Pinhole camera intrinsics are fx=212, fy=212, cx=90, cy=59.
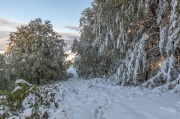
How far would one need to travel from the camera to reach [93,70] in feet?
61.3

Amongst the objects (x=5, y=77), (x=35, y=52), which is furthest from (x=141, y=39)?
(x=5, y=77)

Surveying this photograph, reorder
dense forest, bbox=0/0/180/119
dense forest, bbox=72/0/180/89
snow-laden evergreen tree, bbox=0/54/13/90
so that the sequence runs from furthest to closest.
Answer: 1. snow-laden evergreen tree, bbox=0/54/13/90
2. dense forest, bbox=72/0/180/89
3. dense forest, bbox=0/0/180/119

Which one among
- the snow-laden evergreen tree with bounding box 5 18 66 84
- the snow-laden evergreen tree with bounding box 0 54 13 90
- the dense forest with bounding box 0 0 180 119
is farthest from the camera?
the snow-laden evergreen tree with bounding box 5 18 66 84

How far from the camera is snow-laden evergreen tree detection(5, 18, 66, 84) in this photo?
1667 cm

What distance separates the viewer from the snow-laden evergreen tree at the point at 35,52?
16672 millimetres

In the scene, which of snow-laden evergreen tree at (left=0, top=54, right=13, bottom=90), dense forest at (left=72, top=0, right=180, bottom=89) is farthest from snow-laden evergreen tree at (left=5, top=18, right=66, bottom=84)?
dense forest at (left=72, top=0, right=180, bottom=89)

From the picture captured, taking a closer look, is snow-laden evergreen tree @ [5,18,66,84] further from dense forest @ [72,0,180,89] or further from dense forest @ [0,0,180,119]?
dense forest @ [72,0,180,89]

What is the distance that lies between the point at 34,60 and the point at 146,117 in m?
13.3

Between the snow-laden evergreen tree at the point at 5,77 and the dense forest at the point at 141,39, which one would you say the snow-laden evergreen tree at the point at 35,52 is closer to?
the snow-laden evergreen tree at the point at 5,77

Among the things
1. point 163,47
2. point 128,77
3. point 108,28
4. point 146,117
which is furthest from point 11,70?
point 146,117

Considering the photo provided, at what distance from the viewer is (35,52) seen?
1684cm

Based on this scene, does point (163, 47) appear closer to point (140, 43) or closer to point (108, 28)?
point (140, 43)

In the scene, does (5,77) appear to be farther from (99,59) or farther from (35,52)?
(99,59)

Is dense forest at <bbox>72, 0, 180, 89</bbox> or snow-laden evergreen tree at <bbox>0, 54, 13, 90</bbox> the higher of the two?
dense forest at <bbox>72, 0, 180, 89</bbox>
